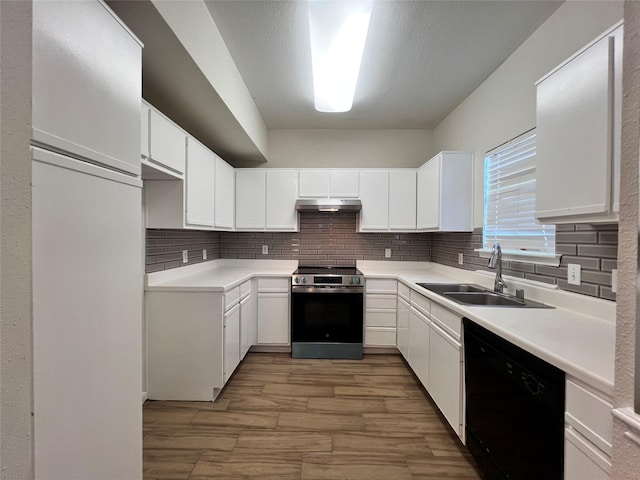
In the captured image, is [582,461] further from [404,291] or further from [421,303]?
[404,291]

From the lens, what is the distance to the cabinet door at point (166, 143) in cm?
168

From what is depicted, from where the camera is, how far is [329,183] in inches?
130

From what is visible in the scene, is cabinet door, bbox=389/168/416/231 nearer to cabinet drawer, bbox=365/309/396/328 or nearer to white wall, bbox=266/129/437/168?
white wall, bbox=266/129/437/168

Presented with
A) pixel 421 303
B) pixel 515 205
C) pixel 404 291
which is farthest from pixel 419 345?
pixel 515 205

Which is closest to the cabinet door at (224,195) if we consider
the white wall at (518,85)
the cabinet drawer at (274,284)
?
the cabinet drawer at (274,284)

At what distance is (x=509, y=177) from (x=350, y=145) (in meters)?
1.95

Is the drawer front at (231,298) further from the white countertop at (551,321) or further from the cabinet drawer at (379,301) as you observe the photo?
the cabinet drawer at (379,301)

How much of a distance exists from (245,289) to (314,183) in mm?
1488

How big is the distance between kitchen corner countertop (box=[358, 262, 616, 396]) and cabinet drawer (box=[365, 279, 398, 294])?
0.97 metres

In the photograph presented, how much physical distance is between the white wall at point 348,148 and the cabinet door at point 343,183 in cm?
32

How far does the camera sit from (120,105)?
39.2 inches

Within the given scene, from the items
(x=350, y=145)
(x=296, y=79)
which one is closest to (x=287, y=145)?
(x=350, y=145)

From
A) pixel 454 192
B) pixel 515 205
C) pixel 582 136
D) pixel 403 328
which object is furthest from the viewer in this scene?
pixel 403 328

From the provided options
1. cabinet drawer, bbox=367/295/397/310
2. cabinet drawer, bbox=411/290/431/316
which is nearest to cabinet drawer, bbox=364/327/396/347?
cabinet drawer, bbox=367/295/397/310
